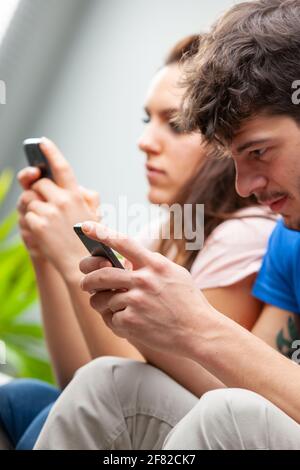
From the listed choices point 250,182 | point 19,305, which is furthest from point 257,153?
point 19,305

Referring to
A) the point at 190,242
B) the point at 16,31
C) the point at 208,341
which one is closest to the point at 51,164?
the point at 190,242

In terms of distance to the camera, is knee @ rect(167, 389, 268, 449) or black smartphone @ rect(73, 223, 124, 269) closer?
knee @ rect(167, 389, 268, 449)

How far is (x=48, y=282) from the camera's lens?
1703 mm

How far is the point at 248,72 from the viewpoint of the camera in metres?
1.20

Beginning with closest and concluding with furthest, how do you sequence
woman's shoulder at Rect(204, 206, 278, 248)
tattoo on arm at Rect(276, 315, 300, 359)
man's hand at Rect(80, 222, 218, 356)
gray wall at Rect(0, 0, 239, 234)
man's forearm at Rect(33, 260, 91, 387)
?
man's hand at Rect(80, 222, 218, 356) < tattoo on arm at Rect(276, 315, 300, 359) < woman's shoulder at Rect(204, 206, 278, 248) < man's forearm at Rect(33, 260, 91, 387) < gray wall at Rect(0, 0, 239, 234)

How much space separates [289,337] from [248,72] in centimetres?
48

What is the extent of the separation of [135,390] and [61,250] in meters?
0.34

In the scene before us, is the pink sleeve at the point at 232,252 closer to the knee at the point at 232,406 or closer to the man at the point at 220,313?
the man at the point at 220,313

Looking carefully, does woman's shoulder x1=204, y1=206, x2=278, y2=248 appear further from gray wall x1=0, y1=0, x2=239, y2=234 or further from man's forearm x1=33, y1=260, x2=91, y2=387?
gray wall x1=0, y1=0, x2=239, y2=234

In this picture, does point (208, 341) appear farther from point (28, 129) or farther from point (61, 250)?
point (28, 129)

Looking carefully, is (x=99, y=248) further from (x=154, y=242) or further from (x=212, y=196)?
(x=154, y=242)

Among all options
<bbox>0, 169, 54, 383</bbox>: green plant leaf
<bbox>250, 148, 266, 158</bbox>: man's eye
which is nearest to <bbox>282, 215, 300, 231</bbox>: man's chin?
<bbox>250, 148, 266, 158</bbox>: man's eye

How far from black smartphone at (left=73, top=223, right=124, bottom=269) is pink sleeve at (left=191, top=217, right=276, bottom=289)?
0.40 m

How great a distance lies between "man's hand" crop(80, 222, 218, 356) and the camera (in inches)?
42.8
